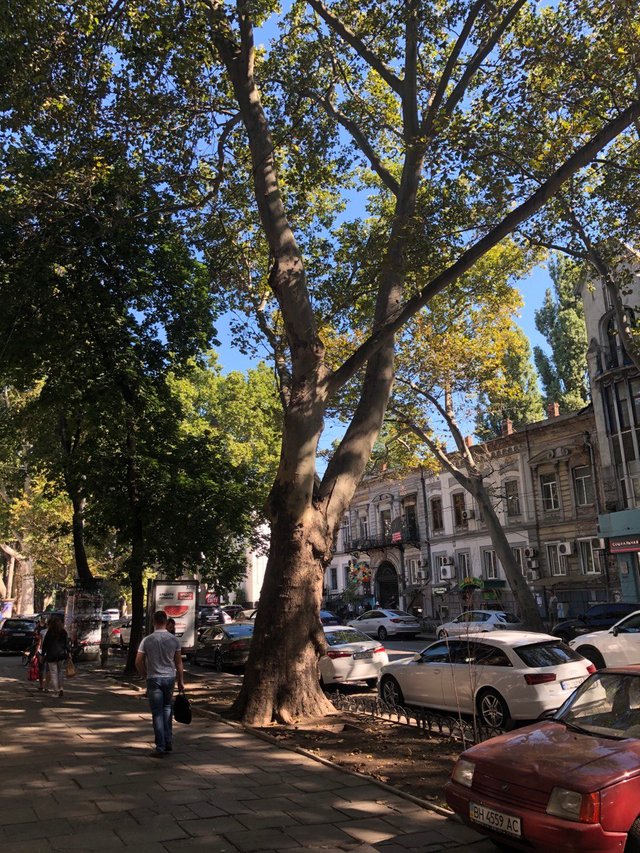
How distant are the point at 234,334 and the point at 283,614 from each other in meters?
8.34

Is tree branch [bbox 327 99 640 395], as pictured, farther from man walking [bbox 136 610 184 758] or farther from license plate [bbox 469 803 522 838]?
license plate [bbox 469 803 522 838]

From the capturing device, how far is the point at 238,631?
2086 centimetres

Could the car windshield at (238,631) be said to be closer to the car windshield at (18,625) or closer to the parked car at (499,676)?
the parked car at (499,676)

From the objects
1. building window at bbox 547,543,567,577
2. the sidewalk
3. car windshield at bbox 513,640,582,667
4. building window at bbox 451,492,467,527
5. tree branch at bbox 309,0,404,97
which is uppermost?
tree branch at bbox 309,0,404,97

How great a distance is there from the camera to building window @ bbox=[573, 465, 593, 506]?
3156 cm

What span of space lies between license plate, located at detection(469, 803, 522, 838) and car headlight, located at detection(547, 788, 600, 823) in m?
0.28

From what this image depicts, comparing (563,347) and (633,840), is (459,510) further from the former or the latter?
(633,840)

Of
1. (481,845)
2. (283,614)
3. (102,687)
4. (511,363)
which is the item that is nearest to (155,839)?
(481,845)

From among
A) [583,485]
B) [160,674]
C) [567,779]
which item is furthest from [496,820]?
[583,485]

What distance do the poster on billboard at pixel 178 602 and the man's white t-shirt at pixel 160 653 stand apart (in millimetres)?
11143

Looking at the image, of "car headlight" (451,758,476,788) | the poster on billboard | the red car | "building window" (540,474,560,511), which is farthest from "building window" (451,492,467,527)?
"car headlight" (451,758,476,788)

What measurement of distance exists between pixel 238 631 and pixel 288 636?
11437 mm

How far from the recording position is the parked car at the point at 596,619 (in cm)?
2118

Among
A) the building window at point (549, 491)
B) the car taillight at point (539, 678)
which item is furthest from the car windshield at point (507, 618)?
the car taillight at point (539, 678)
